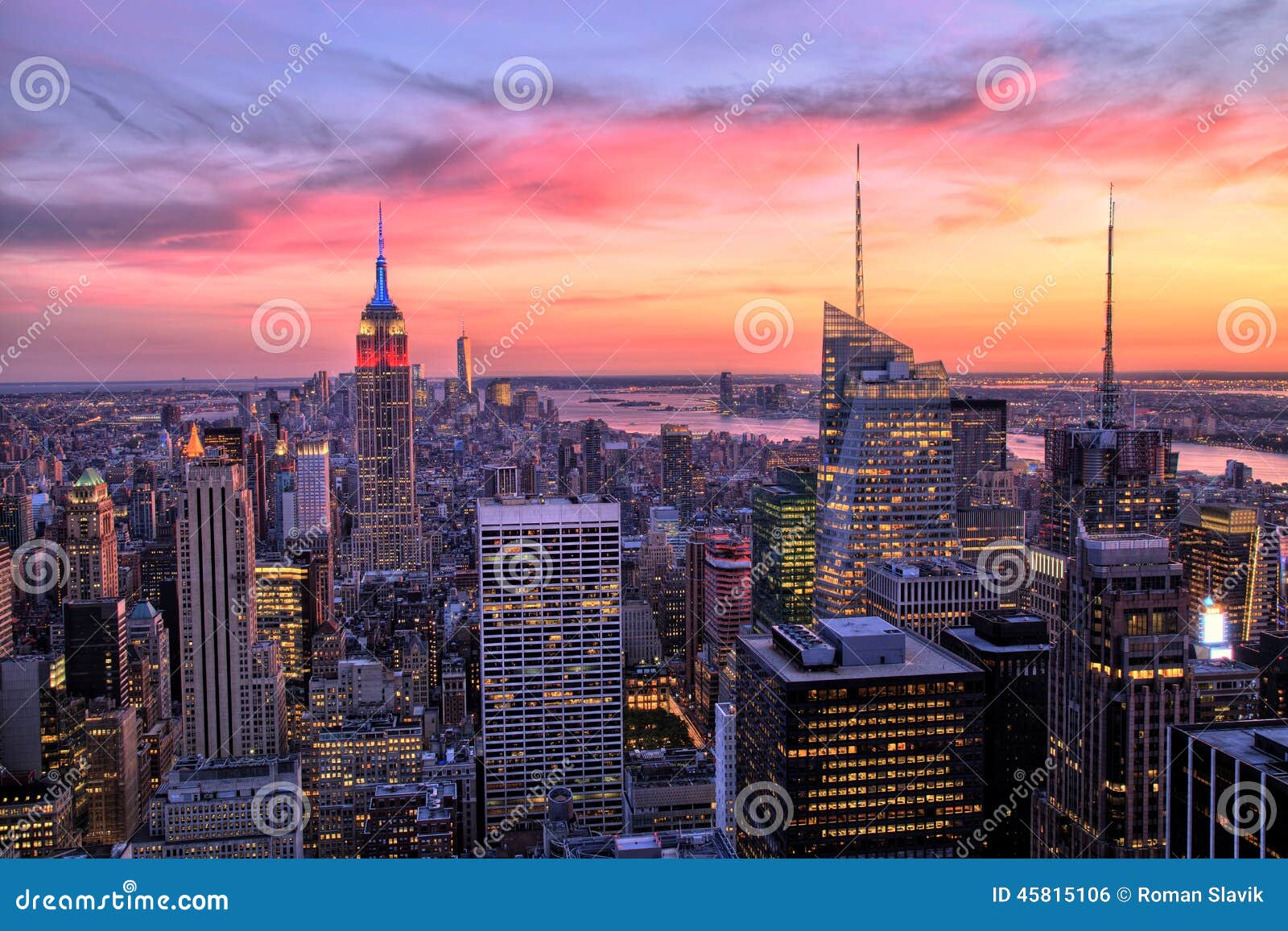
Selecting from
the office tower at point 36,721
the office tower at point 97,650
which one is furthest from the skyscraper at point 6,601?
the office tower at point 36,721

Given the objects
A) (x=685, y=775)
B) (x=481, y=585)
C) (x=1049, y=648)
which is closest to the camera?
(x=1049, y=648)

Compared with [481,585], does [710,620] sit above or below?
below

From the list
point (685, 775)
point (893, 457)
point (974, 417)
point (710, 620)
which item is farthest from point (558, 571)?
point (974, 417)

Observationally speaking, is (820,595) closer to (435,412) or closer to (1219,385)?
(435,412)

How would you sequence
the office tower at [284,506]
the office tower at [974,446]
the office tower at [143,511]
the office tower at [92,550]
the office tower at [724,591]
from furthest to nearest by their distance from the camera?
the office tower at [284,506] → the office tower at [724,591] → the office tower at [974,446] → the office tower at [143,511] → the office tower at [92,550]

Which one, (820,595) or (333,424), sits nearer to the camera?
(820,595)

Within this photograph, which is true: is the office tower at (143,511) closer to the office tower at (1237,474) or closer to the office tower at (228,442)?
the office tower at (228,442)

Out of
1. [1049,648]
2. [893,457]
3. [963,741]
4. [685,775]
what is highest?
[893,457]
